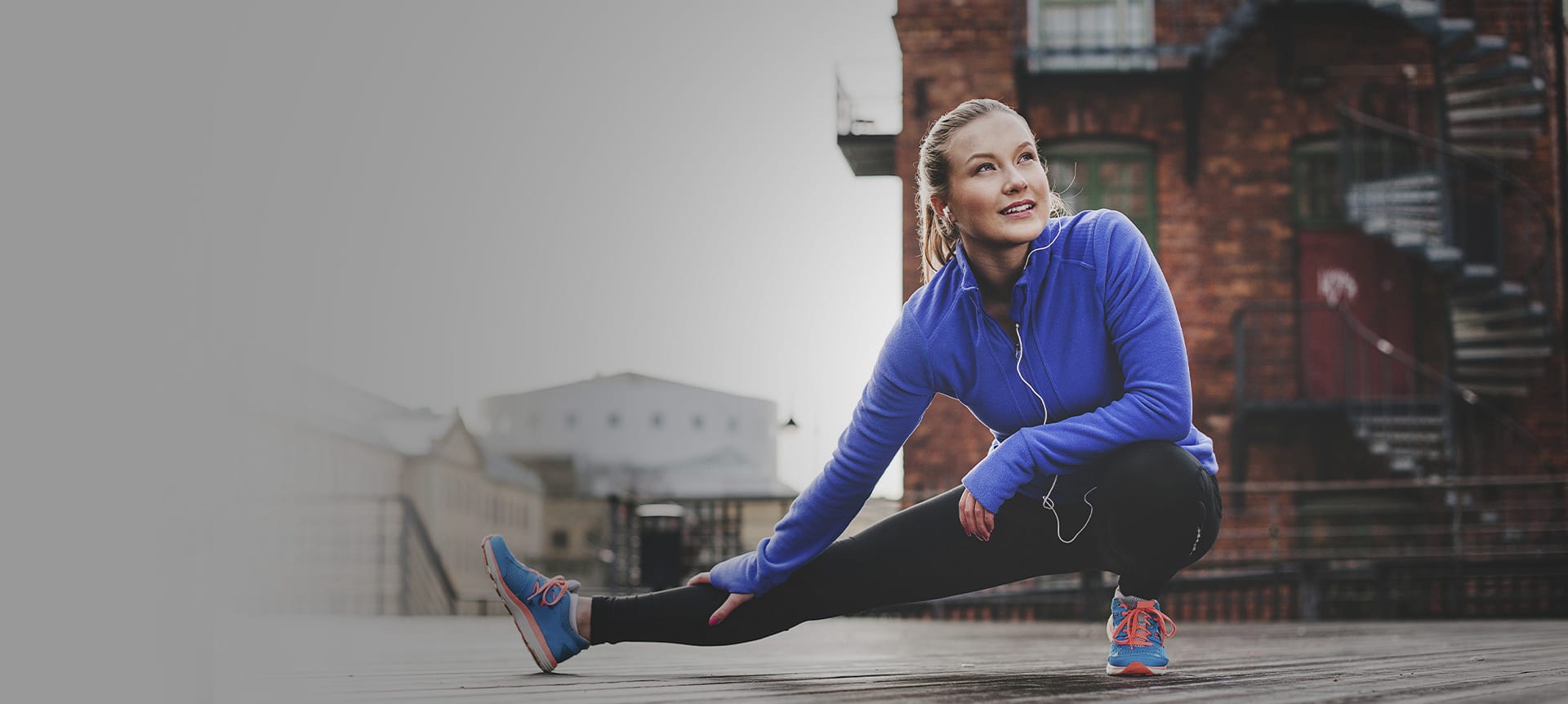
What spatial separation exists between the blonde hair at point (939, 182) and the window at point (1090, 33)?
10.4 m

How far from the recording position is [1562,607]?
10.9 m

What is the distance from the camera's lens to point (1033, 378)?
9.62 ft

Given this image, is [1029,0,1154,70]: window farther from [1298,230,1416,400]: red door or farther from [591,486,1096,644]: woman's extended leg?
[591,486,1096,644]: woman's extended leg

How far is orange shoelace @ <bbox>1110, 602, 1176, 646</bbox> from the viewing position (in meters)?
2.81

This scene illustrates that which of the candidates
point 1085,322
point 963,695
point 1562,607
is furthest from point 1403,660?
point 1562,607

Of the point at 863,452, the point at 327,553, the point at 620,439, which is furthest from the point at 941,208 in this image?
the point at 620,439

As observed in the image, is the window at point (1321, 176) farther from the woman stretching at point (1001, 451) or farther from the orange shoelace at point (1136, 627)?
the orange shoelace at point (1136, 627)

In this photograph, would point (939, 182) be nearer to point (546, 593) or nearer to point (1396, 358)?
point (546, 593)

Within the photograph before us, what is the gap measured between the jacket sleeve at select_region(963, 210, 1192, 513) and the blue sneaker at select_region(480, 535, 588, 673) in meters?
1.08

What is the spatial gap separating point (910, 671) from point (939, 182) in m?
1.20

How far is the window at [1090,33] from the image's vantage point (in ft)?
43.4

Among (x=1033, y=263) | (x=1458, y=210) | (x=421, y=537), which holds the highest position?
(x=1458, y=210)

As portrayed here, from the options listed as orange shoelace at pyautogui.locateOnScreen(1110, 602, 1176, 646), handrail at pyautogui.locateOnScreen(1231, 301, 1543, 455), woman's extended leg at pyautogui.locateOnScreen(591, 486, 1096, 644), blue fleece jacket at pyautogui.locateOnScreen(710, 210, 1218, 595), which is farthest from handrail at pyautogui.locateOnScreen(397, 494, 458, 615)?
orange shoelace at pyautogui.locateOnScreen(1110, 602, 1176, 646)

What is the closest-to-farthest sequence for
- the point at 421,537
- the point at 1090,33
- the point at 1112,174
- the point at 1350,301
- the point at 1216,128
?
the point at 421,537, the point at 1350,301, the point at 1216,128, the point at 1112,174, the point at 1090,33
